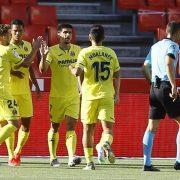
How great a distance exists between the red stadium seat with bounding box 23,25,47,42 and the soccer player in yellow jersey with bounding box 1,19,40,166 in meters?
5.04

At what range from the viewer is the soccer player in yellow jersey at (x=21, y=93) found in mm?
→ 10883

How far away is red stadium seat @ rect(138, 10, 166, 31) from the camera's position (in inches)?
663

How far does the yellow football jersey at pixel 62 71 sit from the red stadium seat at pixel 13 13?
19.4 ft

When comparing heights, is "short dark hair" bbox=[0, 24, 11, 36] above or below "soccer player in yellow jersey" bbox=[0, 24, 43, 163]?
above

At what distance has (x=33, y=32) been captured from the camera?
16.2m

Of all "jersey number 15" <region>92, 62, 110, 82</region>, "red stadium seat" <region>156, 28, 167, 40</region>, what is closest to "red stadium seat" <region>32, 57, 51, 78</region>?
"red stadium seat" <region>156, 28, 167, 40</region>

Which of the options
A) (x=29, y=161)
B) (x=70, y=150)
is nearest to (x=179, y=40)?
(x=70, y=150)

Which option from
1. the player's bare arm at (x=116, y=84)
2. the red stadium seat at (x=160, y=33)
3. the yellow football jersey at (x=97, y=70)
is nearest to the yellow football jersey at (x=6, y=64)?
the yellow football jersey at (x=97, y=70)

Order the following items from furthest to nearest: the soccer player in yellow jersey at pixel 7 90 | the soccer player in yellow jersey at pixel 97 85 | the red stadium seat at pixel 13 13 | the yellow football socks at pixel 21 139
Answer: the red stadium seat at pixel 13 13
the yellow football socks at pixel 21 139
the soccer player in yellow jersey at pixel 7 90
the soccer player in yellow jersey at pixel 97 85

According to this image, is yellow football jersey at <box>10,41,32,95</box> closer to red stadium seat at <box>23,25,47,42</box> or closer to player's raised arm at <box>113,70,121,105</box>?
player's raised arm at <box>113,70,121,105</box>

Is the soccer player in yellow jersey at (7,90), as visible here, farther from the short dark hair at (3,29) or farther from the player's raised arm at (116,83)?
the player's raised arm at (116,83)

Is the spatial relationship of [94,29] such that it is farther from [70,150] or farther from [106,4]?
[106,4]

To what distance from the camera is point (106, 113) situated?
10203 mm

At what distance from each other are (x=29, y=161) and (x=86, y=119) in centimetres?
151
